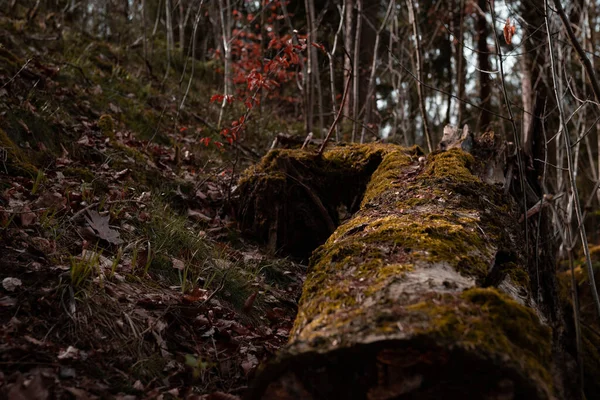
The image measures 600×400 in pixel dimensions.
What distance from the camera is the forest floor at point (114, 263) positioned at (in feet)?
6.43

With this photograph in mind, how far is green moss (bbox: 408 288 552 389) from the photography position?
1.46m

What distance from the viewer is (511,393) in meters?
1.44

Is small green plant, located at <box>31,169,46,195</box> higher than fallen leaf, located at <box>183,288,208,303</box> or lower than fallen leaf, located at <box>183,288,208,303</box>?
higher

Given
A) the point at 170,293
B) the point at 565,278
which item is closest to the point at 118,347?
the point at 170,293

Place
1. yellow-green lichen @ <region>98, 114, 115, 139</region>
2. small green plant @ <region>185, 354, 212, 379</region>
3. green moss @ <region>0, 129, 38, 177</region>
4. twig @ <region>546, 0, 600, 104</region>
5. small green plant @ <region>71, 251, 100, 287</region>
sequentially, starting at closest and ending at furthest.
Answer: small green plant @ <region>185, 354, 212, 379</region> < small green plant @ <region>71, 251, 100, 287</region> < twig @ <region>546, 0, 600, 104</region> < green moss @ <region>0, 129, 38, 177</region> < yellow-green lichen @ <region>98, 114, 115, 139</region>

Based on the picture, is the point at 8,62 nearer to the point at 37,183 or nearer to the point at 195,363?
the point at 37,183

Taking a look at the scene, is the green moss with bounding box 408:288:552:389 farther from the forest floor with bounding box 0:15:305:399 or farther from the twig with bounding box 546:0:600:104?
the twig with bounding box 546:0:600:104

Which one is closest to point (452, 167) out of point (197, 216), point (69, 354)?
point (197, 216)

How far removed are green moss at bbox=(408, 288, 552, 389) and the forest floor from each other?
0.95 m

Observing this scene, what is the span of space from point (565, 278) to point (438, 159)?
123 inches

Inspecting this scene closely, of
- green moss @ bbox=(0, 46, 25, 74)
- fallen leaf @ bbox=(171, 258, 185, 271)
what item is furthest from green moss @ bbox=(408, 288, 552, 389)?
green moss @ bbox=(0, 46, 25, 74)

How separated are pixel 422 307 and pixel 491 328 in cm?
22

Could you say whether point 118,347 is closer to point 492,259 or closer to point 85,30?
point 492,259

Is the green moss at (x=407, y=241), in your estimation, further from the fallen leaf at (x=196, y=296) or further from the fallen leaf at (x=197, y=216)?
the fallen leaf at (x=197, y=216)
